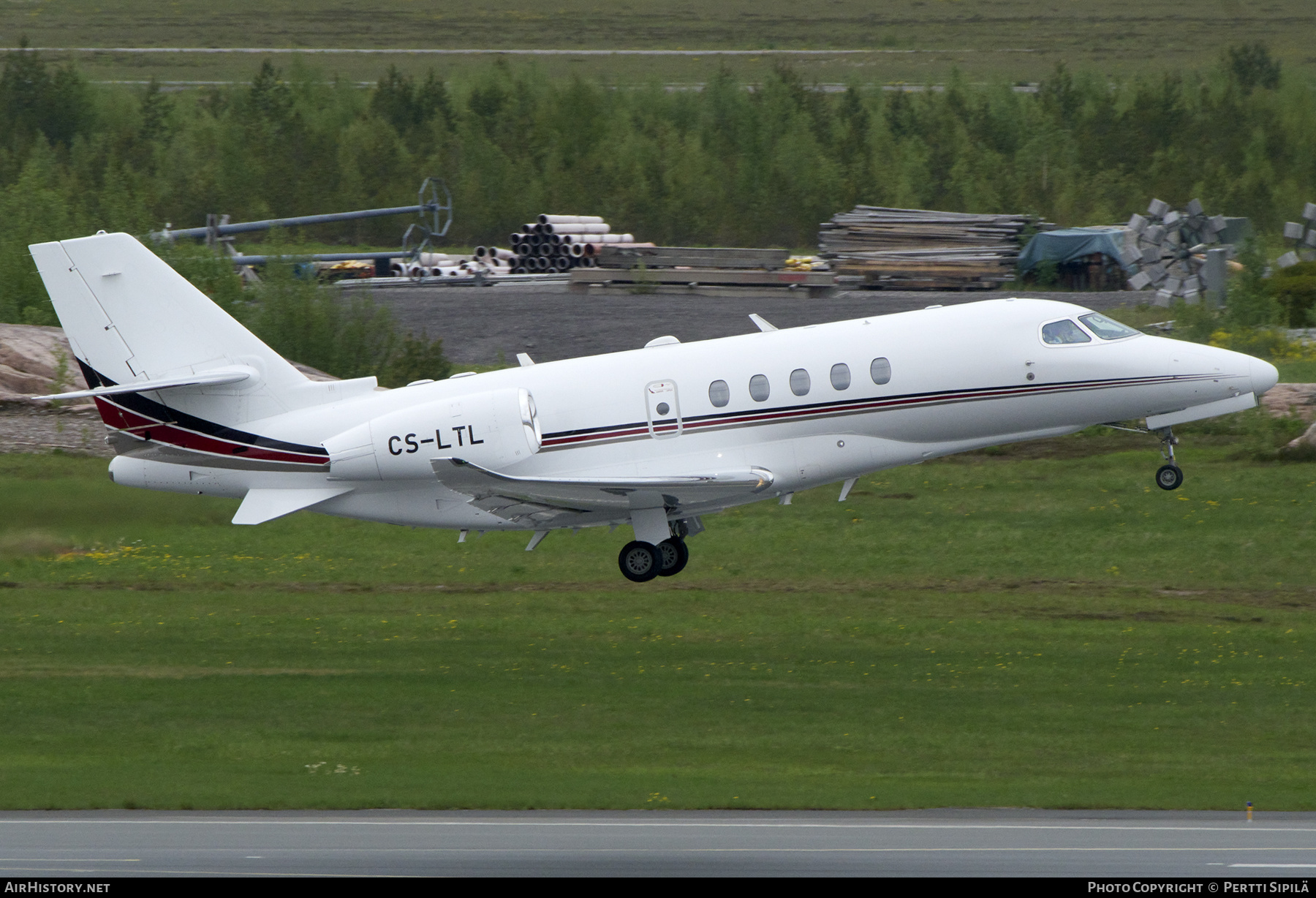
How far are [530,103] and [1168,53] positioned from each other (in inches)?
1967

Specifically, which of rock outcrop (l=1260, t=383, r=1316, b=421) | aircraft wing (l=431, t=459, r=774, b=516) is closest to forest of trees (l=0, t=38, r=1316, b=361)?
rock outcrop (l=1260, t=383, r=1316, b=421)

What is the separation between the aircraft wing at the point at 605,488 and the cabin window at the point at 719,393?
98 centimetres

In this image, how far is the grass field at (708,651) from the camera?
1998 centimetres

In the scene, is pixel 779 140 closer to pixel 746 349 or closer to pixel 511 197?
pixel 511 197

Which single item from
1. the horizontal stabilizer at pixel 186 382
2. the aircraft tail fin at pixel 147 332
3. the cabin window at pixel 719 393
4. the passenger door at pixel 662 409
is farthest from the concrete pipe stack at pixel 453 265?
the cabin window at pixel 719 393

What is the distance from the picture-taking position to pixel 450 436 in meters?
22.3

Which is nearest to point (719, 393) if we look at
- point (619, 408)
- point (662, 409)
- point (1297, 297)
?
point (662, 409)

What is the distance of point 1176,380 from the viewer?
73.0ft

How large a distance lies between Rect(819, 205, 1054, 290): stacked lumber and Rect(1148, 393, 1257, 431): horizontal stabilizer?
3239cm

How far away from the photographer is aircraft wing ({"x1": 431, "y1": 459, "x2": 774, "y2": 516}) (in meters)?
21.5

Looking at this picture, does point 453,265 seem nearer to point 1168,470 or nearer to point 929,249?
point 929,249

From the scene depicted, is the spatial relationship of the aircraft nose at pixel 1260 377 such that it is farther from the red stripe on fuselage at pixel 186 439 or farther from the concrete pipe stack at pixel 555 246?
the concrete pipe stack at pixel 555 246
